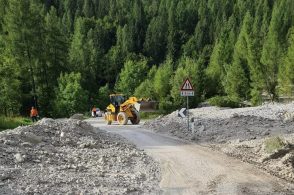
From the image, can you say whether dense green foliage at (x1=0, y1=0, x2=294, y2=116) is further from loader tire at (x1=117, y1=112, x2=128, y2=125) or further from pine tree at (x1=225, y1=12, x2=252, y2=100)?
loader tire at (x1=117, y1=112, x2=128, y2=125)

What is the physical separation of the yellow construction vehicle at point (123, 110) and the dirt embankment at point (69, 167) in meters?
15.5

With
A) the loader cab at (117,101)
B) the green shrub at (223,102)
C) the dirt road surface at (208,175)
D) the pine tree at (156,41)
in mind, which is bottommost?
the green shrub at (223,102)

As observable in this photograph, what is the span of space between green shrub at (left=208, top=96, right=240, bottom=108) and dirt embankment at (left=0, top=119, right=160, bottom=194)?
38.0 metres

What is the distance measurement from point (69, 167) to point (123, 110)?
21775 mm

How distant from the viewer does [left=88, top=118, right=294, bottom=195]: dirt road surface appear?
10.2 metres

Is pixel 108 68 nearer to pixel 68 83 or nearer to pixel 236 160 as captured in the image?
pixel 68 83

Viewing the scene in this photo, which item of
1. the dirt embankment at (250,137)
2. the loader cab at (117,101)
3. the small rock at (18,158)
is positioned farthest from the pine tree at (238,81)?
the small rock at (18,158)

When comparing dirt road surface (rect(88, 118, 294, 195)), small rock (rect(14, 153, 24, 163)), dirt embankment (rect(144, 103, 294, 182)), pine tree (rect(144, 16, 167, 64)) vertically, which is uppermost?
pine tree (rect(144, 16, 167, 64))

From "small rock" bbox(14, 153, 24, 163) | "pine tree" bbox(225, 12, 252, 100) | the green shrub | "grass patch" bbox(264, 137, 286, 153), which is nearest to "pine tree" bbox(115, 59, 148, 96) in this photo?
"pine tree" bbox(225, 12, 252, 100)

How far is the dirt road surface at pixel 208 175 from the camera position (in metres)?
10.2

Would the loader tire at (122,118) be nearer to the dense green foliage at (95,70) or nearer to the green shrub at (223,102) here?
the dense green foliage at (95,70)

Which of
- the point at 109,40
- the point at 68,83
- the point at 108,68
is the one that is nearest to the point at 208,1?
the point at 109,40

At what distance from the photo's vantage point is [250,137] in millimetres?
18922

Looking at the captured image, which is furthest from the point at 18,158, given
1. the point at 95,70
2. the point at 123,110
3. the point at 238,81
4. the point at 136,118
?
the point at 95,70
